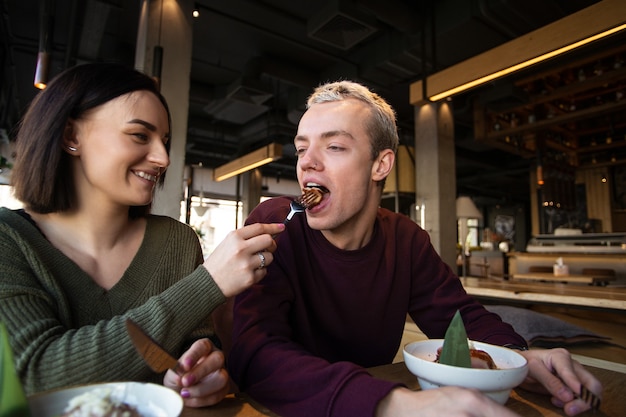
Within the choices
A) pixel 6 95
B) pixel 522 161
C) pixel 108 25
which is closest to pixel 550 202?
pixel 522 161

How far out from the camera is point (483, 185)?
1652 centimetres

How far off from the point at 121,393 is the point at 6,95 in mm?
9498

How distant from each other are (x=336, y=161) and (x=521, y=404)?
863mm

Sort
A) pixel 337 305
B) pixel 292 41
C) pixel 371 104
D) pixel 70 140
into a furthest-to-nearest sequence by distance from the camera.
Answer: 1. pixel 292 41
2. pixel 371 104
3. pixel 337 305
4. pixel 70 140

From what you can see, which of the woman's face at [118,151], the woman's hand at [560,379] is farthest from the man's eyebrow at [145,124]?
the woman's hand at [560,379]

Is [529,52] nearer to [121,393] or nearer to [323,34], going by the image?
[323,34]

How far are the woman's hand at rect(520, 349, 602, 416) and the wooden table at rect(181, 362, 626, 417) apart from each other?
0.07 feet

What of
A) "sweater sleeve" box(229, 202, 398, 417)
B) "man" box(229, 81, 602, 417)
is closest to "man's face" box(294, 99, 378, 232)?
"man" box(229, 81, 602, 417)

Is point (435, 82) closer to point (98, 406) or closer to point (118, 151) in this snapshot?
point (118, 151)

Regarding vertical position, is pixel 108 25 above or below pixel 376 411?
above

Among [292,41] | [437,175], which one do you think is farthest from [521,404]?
[437,175]

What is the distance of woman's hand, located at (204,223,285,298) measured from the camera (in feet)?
3.15

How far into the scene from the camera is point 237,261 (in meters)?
0.96

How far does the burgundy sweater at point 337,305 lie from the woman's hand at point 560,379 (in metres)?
0.20
